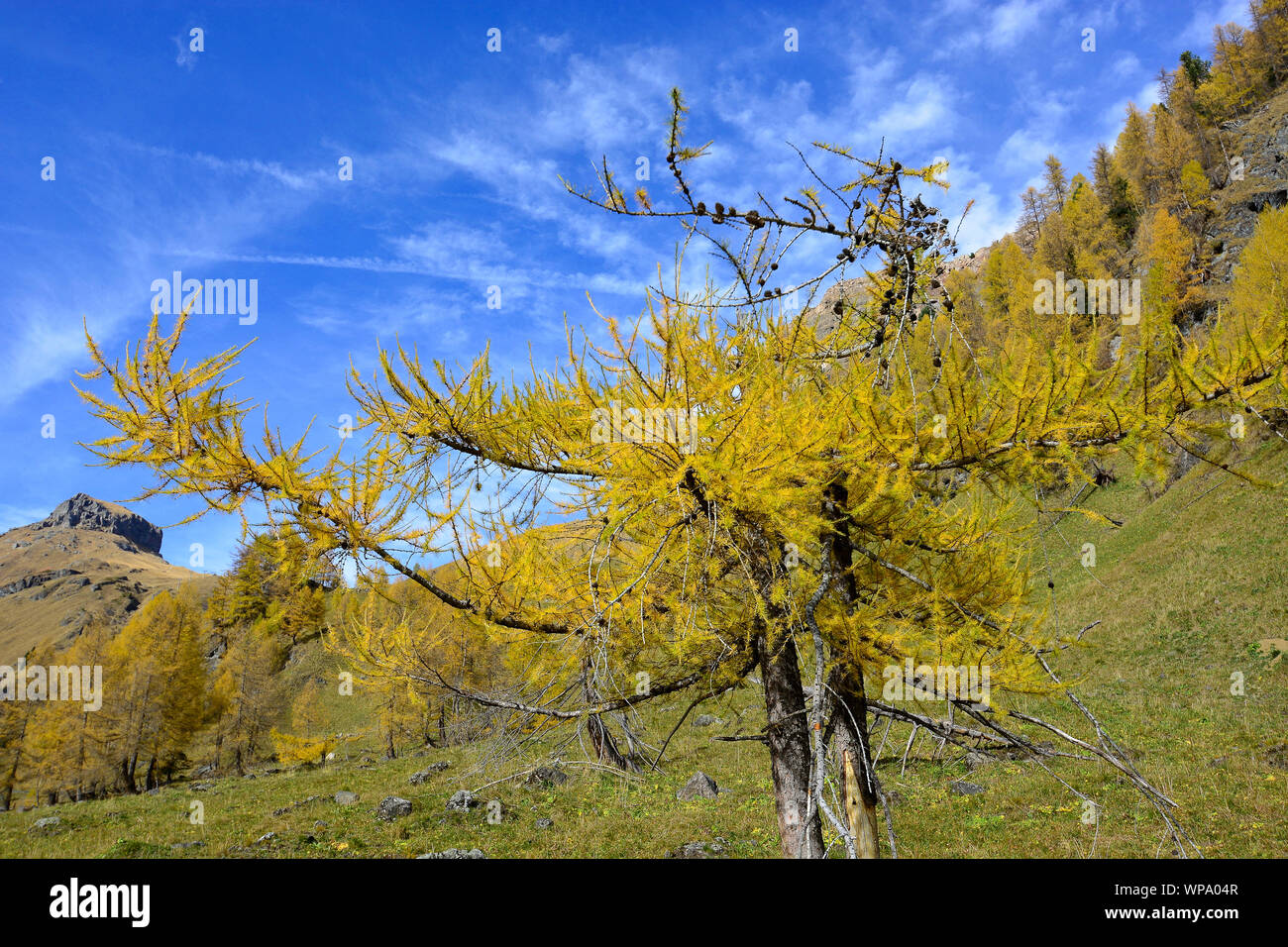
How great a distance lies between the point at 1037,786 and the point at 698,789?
6195 millimetres

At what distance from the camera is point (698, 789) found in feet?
41.8

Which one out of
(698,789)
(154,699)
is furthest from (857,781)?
(154,699)

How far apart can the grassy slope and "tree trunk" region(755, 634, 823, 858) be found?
0.73m

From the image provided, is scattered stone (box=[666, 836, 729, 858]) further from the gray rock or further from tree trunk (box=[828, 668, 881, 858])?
the gray rock

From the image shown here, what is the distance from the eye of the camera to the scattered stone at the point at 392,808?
41.3 ft

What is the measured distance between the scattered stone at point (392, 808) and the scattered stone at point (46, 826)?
1078cm

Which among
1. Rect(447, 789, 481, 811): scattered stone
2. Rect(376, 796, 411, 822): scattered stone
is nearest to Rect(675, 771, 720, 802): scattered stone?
Rect(447, 789, 481, 811): scattered stone

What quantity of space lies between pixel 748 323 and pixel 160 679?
40.2m

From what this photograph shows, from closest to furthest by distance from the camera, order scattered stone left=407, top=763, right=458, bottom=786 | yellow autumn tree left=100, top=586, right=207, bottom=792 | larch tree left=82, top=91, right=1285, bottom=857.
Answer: larch tree left=82, top=91, right=1285, bottom=857 < scattered stone left=407, top=763, right=458, bottom=786 < yellow autumn tree left=100, top=586, right=207, bottom=792

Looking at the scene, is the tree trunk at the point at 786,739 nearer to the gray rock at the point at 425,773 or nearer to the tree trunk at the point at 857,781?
the tree trunk at the point at 857,781

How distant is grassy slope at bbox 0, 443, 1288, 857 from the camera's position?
819cm

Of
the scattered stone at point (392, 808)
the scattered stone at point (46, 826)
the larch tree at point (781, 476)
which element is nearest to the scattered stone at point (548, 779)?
the scattered stone at point (392, 808)

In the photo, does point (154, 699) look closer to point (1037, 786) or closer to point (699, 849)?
point (699, 849)

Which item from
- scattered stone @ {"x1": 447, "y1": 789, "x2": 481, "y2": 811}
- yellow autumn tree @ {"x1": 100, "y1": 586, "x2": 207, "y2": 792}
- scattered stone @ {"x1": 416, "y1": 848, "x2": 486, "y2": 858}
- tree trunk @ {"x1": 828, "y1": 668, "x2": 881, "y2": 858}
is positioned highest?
tree trunk @ {"x1": 828, "y1": 668, "x2": 881, "y2": 858}
